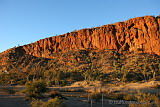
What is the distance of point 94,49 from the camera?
60.3m

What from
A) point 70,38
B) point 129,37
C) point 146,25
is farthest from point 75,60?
point 146,25

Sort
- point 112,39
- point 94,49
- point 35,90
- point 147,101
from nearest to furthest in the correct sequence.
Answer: point 147,101 < point 35,90 < point 112,39 < point 94,49

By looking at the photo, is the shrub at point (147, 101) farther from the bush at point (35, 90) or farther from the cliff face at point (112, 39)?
the cliff face at point (112, 39)

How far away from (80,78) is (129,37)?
2939 cm

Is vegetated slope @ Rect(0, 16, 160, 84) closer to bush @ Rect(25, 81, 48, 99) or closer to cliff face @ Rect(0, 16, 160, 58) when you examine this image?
cliff face @ Rect(0, 16, 160, 58)

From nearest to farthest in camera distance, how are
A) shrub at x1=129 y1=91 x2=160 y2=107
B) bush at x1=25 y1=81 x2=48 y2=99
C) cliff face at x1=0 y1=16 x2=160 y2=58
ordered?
shrub at x1=129 y1=91 x2=160 y2=107
bush at x1=25 y1=81 x2=48 y2=99
cliff face at x1=0 y1=16 x2=160 y2=58

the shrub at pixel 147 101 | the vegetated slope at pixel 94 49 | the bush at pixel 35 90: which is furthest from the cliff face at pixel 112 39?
the bush at pixel 35 90

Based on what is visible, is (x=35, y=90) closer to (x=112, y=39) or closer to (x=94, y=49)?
(x=94, y=49)

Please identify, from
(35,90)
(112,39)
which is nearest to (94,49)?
(112,39)

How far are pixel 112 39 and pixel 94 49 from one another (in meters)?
8.27

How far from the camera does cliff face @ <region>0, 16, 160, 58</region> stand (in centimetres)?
5375

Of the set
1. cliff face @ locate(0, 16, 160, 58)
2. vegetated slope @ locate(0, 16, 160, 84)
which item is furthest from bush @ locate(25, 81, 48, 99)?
cliff face @ locate(0, 16, 160, 58)

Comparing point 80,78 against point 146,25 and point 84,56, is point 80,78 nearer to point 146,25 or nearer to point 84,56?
point 84,56

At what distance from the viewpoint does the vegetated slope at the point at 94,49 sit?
4988cm
